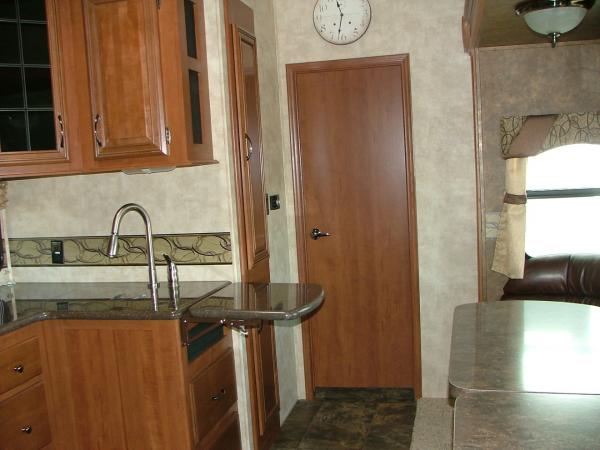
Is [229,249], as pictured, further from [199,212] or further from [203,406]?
[203,406]

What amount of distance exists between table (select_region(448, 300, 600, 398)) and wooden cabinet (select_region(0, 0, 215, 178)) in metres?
1.41

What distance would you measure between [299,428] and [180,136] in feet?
6.23

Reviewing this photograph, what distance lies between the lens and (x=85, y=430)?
9.12 feet

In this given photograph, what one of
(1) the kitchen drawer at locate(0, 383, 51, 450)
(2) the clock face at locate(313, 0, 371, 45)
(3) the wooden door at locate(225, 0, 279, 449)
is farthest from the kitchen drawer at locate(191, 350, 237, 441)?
(2) the clock face at locate(313, 0, 371, 45)

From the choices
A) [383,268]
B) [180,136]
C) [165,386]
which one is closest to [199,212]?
[180,136]

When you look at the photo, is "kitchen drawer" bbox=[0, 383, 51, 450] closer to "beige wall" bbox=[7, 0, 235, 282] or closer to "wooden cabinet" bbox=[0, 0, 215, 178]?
"beige wall" bbox=[7, 0, 235, 282]

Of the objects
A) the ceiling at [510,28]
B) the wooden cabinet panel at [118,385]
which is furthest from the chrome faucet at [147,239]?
the ceiling at [510,28]

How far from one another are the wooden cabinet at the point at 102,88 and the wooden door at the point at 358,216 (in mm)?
1219

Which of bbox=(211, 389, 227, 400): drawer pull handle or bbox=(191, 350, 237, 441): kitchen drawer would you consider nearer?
bbox=(191, 350, 237, 441): kitchen drawer

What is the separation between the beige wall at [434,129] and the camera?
12.5 feet

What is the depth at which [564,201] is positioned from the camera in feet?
12.4

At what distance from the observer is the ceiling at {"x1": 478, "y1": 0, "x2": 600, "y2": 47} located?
9.39ft

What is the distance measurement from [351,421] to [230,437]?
1.02 metres

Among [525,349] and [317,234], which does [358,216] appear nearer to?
[317,234]
